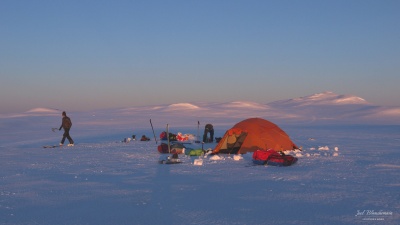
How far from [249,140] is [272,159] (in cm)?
324

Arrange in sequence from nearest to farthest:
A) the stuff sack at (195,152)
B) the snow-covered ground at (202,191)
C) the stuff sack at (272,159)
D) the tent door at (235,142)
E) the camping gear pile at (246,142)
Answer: the snow-covered ground at (202,191), the stuff sack at (272,159), the stuff sack at (195,152), the camping gear pile at (246,142), the tent door at (235,142)

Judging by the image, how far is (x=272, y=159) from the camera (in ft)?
36.8

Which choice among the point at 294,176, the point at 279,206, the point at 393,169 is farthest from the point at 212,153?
the point at 279,206

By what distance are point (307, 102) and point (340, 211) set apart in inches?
3214

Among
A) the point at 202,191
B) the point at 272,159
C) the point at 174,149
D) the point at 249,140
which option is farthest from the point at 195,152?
the point at 202,191

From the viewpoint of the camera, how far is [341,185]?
8273mm

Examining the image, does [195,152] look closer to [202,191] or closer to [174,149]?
[174,149]

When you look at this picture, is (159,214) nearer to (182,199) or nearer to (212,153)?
(182,199)

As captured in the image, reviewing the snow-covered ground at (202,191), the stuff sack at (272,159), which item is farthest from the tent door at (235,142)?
the stuff sack at (272,159)

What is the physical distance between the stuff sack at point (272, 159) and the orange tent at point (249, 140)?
9.07 ft

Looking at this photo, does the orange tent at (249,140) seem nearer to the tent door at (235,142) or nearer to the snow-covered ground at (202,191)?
the tent door at (235,142)

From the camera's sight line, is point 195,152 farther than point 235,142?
No

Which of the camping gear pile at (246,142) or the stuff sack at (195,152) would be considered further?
the camping gear pile at (246,142)

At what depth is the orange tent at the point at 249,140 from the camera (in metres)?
14.4
